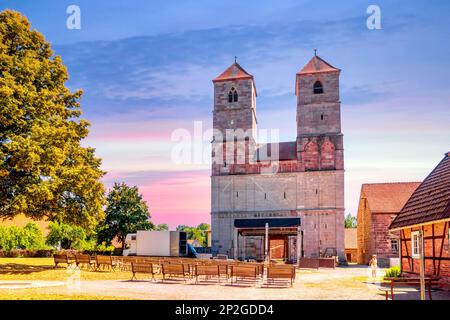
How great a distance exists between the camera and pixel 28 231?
77.1 metres

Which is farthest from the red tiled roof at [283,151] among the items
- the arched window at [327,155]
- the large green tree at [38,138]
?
the large green tree at [38,138]

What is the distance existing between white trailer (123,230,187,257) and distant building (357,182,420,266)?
2002cm

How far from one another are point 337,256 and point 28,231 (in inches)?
2148

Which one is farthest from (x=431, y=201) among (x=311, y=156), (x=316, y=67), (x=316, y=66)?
(x=316, y=66)

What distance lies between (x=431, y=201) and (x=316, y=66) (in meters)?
40.1

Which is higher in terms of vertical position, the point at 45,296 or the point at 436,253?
the point at 436,253

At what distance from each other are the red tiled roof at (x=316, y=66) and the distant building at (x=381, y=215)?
15619 mm

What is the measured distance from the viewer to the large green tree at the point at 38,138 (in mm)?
22109

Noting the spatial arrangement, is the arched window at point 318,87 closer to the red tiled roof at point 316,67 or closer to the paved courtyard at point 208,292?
the red tiled roof at point 316,67

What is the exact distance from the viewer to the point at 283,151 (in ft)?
192

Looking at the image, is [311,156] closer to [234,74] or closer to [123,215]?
[234,74]

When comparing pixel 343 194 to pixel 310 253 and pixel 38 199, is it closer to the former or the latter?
pixel 310 253

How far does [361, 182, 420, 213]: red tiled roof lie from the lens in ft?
152
